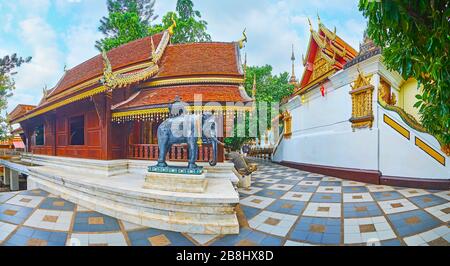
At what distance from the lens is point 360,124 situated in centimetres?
725

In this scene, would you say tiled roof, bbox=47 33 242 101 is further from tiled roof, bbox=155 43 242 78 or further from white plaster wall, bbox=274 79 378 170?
white plaster wall, bbox=274 79 378 170

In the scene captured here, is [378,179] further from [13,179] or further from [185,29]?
[13,179]

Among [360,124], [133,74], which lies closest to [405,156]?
[360,124]

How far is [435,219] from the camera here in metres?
3.64

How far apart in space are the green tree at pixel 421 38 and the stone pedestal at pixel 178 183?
135 inches

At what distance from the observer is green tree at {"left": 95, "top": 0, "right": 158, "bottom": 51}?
42.2 feet

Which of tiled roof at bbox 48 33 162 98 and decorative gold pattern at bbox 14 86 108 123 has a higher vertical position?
tiled roof at bbox 48 33 162 98

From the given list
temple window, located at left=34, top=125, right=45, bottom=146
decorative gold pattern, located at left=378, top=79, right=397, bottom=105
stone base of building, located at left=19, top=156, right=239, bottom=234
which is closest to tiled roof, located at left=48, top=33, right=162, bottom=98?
temple window, located at left=34, top=125, right=45, bottom=146

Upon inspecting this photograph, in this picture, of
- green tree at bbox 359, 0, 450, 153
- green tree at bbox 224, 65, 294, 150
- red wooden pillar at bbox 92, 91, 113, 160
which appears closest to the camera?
green tree at bbox 359, 0, 450, 153

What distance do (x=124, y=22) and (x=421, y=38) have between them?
560 inches

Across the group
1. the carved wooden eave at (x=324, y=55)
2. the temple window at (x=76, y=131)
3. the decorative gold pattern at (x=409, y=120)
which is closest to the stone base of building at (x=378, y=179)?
the decorative gold pattern at (x=409, y=120)

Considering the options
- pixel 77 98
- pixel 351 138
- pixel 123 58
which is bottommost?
pixel 351 138
